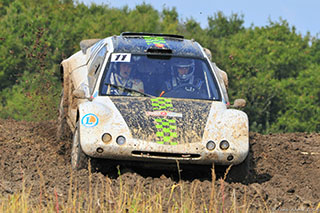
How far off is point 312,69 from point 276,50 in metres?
3.84

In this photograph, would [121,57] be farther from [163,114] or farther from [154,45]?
[163,114]

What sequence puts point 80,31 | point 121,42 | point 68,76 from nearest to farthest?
1. point 121,42
2. point 68,76
3. point 80,31

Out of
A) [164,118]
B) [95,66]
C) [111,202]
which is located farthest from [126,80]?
[111,202]

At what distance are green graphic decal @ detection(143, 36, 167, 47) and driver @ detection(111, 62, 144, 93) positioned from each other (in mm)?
688

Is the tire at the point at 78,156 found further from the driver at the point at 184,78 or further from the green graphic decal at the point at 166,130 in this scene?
the driver at the point at 184,78

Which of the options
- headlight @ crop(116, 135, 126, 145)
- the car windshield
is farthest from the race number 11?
headlight @ crop(116, 135, 126, 145)

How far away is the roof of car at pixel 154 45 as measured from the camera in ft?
33.8

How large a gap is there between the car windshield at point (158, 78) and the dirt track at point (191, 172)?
41.6 inches

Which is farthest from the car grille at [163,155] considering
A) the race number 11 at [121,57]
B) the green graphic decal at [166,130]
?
the race number 11 at [121,57]

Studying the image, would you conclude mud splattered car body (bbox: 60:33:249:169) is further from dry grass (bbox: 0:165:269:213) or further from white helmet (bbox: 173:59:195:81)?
dry grass (bbox: 0:165:269:213)

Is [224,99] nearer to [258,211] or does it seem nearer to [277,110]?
[258,211]

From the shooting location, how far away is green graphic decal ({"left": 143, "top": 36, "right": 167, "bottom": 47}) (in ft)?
34.5

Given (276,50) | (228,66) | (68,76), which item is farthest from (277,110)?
(68,76)

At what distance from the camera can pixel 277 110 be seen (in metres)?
48.3
